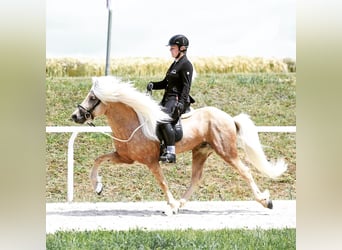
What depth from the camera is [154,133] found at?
641 cm

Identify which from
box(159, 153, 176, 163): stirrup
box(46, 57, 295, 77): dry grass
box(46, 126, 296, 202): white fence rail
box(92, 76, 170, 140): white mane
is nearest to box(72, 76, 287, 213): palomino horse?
box(92, 76, 170, 140): white mane

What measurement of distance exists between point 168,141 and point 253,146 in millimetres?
818

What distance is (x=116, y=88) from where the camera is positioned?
6395 millimetres

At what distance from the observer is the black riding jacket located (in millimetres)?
6277

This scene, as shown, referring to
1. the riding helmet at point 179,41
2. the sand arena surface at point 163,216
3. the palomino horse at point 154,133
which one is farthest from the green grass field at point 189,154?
the riding helmet at point 179,41

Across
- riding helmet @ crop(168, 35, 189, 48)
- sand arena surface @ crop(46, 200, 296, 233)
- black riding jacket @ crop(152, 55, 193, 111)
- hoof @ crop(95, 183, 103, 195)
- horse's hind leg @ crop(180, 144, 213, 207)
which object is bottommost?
sand arena surface @ crop(46, 200, 296, 233)

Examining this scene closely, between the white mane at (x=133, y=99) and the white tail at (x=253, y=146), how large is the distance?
0.74 meters

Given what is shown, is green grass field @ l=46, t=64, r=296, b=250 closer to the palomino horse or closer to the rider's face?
the palomino horse

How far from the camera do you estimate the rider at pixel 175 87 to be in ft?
20.6

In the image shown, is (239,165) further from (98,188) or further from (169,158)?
(98,188)

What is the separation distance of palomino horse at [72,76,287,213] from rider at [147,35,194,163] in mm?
84

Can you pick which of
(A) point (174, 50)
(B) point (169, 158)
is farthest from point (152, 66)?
(B) point (169, 158)

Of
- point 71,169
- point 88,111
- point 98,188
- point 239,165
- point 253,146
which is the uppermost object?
point 88,111
